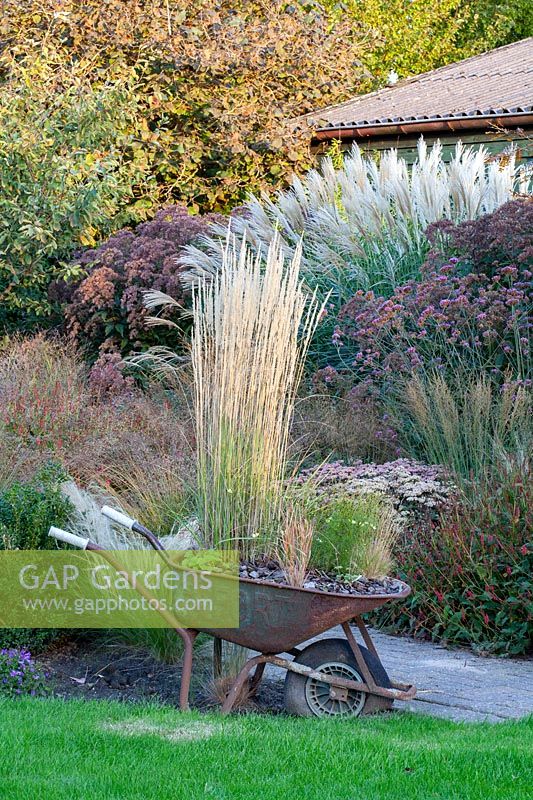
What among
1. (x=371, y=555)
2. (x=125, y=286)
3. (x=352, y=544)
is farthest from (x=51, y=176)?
(x=371, y=555)

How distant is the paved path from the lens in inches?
188

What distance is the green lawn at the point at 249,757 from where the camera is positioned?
140 inches

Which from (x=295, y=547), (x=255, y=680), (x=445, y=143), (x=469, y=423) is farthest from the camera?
(x=445, y=143)

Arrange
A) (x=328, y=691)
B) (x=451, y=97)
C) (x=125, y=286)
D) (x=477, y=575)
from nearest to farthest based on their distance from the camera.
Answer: (x=328, y=691) < (x=477, y=575) < (x=125, y=286) < (x=451, y=97)

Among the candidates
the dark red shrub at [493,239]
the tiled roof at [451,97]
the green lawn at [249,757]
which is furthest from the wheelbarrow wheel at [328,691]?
the tiled roof at [451,97]

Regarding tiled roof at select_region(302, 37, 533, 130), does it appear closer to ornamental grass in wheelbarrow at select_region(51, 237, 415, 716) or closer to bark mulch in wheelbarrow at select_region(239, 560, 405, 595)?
ornamental grass in wheelbarrow at select_region(51, 237, 415, 716)

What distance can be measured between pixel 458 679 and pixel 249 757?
1.76 metres

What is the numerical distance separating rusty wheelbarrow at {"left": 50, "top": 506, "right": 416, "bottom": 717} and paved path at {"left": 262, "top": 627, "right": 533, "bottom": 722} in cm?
30

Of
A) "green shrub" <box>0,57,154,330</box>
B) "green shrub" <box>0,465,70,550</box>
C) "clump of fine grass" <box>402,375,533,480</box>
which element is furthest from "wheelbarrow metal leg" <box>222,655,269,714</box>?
"green shrub" <box>0,57,154,330</box>

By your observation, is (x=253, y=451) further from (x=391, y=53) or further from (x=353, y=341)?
(x=391, y=53)

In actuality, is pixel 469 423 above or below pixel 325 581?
above

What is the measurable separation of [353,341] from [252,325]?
4722 millimetres

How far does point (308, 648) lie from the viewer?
469 centimetres

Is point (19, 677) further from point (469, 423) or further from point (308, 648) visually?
point (469, 423)
